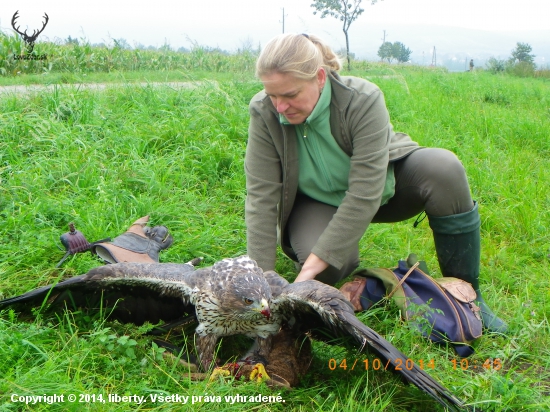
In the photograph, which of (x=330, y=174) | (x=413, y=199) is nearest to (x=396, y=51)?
(x=413, y=199)

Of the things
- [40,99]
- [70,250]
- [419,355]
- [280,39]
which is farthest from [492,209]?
[40,99]

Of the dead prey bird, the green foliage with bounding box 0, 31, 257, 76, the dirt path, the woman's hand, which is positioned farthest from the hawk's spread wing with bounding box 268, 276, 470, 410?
the green foliage with bounding box 0, 31, 257, 76

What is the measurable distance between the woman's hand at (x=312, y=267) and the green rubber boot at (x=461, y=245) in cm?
84

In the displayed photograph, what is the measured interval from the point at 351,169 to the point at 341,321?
1.19m

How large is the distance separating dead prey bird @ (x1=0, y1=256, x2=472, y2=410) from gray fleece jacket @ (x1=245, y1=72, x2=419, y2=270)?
459mm

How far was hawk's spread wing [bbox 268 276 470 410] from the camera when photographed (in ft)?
7.11

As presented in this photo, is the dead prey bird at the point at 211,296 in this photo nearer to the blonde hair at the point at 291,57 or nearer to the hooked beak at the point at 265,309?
the hooked beak at the point at 265,309

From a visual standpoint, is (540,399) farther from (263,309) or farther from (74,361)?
(74,361)

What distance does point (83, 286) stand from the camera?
109 inches

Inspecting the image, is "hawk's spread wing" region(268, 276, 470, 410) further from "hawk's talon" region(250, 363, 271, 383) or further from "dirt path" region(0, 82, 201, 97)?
"dirt path" region(0, 82, 201, 97)

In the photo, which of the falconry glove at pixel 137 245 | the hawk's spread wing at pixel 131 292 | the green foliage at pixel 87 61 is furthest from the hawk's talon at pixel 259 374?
the green foliage at pixel 87 61

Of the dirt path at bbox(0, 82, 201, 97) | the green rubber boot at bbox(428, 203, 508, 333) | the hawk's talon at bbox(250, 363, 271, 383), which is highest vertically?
the dirt path at bbox(0, 82, 201, 97)

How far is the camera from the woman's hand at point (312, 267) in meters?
3.10

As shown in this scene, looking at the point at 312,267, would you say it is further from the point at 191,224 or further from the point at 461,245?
the point at 191,224
